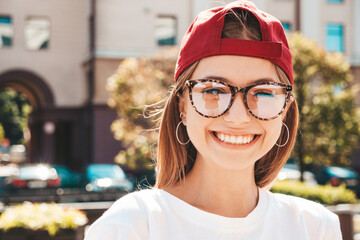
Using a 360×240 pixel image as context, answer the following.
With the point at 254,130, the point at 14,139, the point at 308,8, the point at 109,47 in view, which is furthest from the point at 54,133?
the point at 14,139

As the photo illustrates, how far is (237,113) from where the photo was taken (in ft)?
6.50

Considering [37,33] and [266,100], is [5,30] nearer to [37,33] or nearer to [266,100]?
[37,33]

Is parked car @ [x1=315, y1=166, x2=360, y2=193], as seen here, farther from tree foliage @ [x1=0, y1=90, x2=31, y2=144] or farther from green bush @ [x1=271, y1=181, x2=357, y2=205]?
tree foliage @ [x1=0, y1=90, x2=31, y2=144]

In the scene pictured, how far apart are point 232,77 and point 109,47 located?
26643 millimetres

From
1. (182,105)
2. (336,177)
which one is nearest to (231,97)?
(182,105)

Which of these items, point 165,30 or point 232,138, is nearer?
point 232,138

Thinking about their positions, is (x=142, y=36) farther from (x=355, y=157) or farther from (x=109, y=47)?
(x=355, y=157)

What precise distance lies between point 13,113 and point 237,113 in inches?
2474

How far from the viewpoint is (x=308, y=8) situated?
29766mm

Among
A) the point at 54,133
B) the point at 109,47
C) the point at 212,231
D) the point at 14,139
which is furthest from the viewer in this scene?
the point at 14,139

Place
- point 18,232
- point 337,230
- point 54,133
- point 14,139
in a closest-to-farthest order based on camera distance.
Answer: point 337,230 < point 18,232 < point 54,133 < point 14,139

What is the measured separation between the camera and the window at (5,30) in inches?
1147

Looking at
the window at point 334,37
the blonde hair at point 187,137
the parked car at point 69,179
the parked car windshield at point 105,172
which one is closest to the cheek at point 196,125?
the blonde hair at point 187,137

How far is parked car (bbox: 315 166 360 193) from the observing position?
69.2ft
